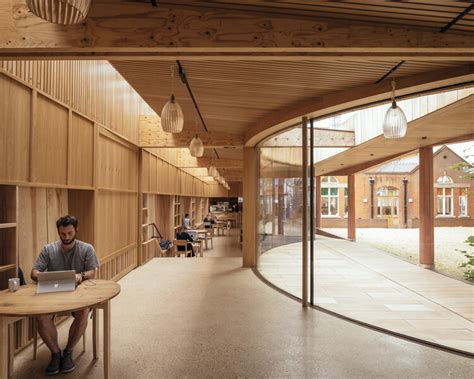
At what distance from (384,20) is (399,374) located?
286 cm

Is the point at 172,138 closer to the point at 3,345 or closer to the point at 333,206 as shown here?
the point at 333,206

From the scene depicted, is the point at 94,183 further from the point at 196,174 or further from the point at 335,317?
the point at 196,174

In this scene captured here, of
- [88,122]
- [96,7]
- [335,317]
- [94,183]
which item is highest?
[96,7]

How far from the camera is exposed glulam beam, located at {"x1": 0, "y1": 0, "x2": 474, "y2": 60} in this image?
7.77 feet

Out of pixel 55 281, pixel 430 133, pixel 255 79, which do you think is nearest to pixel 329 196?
pixel 430 133

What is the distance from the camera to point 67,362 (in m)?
2.87

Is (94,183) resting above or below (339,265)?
above

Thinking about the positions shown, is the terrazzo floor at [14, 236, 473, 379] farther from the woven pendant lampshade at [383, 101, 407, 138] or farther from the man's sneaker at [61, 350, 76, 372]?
the woven pendant lampshade at [383, 101, 407, 138]

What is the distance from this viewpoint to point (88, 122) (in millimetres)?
4750

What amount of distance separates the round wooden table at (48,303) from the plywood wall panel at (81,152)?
183 centimetres

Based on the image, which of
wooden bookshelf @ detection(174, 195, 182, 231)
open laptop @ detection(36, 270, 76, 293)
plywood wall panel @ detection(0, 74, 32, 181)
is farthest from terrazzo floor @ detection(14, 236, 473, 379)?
wooden bookshelf @ detection(174, 195, 182, 231)

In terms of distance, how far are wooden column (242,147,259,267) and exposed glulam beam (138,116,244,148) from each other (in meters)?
0.43

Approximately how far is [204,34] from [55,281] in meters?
→ 2.31

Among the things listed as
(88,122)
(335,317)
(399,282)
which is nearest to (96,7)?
(88,122)
